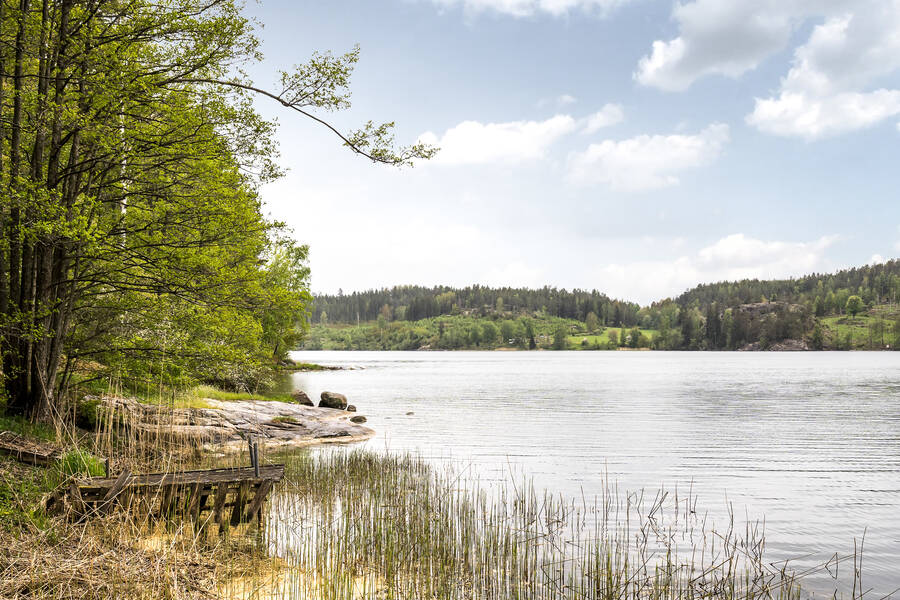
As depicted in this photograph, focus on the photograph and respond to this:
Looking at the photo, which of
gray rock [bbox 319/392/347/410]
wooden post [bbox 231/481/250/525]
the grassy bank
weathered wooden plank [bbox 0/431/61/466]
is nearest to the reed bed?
the grassy bank

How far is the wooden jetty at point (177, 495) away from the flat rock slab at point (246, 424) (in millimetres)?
7113

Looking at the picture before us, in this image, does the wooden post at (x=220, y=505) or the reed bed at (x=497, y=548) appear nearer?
the reed bed at (x=497, y=548)

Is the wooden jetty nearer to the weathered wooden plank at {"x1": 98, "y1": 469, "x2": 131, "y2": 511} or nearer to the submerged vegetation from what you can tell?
the weathered wooden plank at {"x1": 98, "y1": 469, "x2": 131, "y2": 511}

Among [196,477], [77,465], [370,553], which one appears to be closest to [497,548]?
[370,553]

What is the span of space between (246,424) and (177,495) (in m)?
16.2

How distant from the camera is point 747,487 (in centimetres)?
2086

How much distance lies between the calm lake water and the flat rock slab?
2813 mm

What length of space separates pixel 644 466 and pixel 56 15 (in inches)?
926

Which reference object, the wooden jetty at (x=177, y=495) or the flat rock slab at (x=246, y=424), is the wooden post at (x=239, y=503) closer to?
the wooden jetty at (x=177, y=495)

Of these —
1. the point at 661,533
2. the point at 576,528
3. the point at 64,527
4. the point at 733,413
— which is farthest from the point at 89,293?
the point at 733,413

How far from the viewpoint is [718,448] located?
2898 centimetres

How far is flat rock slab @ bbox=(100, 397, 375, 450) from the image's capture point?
21344 mm

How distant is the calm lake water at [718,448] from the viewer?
16.3 m

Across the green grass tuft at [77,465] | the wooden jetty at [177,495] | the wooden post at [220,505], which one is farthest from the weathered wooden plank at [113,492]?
the wooden post at [220,505]
